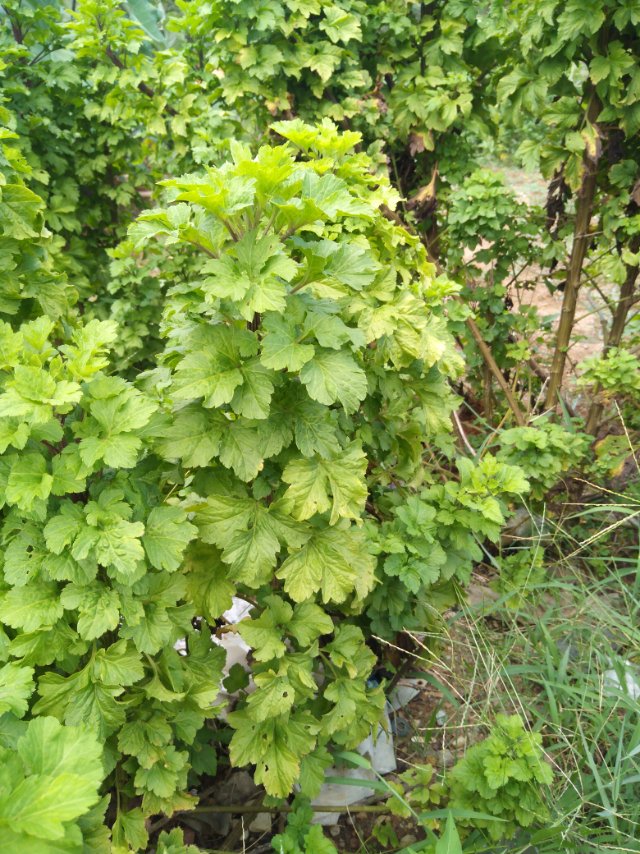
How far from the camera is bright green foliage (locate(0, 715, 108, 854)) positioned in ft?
2.99

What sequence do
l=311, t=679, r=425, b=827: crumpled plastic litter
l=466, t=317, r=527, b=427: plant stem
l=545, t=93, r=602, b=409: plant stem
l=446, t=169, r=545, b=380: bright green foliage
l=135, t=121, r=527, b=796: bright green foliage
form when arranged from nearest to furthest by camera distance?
l=135, t=121, r=527, b=796: bright green foliage
l=311, t=679, r=425, b=827: crumpled plastic litter
l=545, t=93, r=602, b=409: plant stem
l=446, t=169, r=545, b=380: bright green foliage
l=466, t=317, r=527, b=427: plant stem

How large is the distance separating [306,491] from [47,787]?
78 centimetres

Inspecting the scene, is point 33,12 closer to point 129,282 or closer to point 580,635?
point 129,282

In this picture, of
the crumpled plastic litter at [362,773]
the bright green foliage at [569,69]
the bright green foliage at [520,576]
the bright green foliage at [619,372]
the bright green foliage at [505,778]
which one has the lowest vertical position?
the crumpled plastic litter at [362,773]

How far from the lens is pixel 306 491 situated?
151cm

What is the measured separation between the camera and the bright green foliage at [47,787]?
911mm

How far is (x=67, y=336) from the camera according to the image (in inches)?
74.9

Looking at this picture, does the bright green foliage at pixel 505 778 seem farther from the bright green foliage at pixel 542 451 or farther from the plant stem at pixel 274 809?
the bright green foliage at pixel 542 451

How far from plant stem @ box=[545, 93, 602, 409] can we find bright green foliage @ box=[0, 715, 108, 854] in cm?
284

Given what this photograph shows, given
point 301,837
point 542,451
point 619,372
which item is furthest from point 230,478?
point 619,372

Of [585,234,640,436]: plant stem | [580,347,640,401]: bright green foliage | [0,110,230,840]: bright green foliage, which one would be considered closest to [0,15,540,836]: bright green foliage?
[0,110,230,840]: bright green foliage

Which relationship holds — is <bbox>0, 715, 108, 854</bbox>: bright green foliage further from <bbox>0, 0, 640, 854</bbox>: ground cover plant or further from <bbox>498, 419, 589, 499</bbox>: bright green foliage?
<bbox>498, 419, 589, 499</bbox>: bright green foliage

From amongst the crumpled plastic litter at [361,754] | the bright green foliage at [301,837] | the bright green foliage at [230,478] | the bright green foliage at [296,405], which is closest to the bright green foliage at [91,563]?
the bright green foliage at [230,478]

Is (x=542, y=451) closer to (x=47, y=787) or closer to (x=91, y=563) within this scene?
(x=91, y=563)
